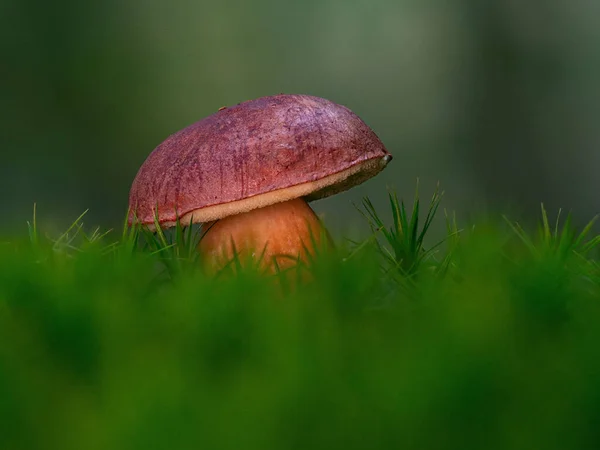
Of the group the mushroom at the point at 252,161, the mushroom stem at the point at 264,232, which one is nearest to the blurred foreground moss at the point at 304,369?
the mushroom at the point at 252,161

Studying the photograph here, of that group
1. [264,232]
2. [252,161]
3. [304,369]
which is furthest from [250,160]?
[304,369]

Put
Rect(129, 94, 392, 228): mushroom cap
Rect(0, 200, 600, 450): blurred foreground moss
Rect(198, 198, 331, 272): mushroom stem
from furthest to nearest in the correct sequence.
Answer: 1. Rect(198, 198, 331, 272): mushroom stem
2. Rect(129, 94, 392, 228): mushroom cap
3. Rect(0, 200, 600, 450): blurred foreground moss

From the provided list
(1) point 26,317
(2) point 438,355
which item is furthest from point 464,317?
(1) point 26,317

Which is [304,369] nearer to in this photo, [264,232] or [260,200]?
[260,200]

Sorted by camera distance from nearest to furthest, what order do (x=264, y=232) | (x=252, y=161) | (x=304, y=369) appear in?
(x=304, y=369) < (x=252, y=161) < (x=264, y=232)

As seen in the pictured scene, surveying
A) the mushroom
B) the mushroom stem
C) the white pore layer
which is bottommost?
the mushroom stem

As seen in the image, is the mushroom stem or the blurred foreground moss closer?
the blurred foreground moss

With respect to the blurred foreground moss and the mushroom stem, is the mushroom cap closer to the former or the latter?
the mushroom stem

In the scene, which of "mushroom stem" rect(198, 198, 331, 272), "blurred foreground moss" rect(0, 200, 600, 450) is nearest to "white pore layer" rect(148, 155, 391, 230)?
"mushroom stem" rect(198, 198, 331, 272)
